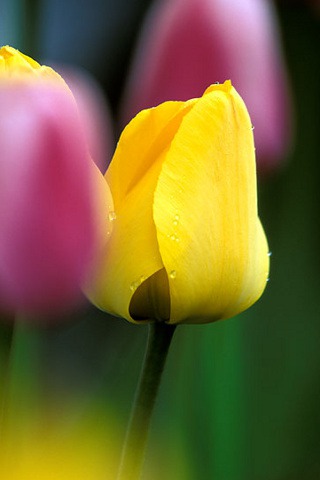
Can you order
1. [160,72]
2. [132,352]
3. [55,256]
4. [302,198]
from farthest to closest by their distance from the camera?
1. [302,198]
2. [132,352]
3. [160,72]
4. [55,256]

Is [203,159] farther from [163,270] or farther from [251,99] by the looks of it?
[251,99]

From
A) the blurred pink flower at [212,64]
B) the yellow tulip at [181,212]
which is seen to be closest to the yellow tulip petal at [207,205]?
the yellow tulip at [181,212]

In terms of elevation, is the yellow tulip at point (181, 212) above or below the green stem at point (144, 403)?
above

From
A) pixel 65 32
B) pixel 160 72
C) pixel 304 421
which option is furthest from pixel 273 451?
pixel 65 32

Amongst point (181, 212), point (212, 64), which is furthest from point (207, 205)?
point (212, 64)

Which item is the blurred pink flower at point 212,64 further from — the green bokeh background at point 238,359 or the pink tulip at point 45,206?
the pink tulip at point 45,206

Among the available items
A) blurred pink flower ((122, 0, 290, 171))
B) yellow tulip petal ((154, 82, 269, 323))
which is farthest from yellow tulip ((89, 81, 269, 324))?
blurred pink flower ((122, 0, 290, 171))

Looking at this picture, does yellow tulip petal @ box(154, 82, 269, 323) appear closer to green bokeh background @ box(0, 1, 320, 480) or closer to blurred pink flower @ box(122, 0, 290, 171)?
green bokeh background @ box(0, 1, 320, 480)
